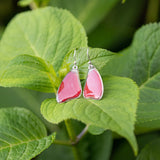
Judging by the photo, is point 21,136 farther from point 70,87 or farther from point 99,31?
point 99,31

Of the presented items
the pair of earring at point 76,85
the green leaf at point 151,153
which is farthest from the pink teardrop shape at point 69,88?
the green leaf at point 151,153

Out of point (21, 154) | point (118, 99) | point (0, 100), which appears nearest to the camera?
point (118, 99)

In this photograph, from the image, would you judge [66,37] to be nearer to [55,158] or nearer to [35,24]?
[35,24]

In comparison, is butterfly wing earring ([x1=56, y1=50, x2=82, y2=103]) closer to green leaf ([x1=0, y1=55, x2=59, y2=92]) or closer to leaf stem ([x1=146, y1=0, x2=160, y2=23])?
green leaf ([x1=0, y1=55, x2=59, y2=92])

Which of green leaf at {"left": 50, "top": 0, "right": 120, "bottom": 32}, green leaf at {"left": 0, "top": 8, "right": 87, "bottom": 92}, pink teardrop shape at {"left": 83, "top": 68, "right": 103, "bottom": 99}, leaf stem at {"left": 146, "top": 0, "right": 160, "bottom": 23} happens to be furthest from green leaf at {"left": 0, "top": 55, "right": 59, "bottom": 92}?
leaf stem at {"left": 146, "top": 0, "right": 160, "bottom": 23}

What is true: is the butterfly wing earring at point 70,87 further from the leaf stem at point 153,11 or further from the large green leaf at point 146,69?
the leaf stem at point 153,11

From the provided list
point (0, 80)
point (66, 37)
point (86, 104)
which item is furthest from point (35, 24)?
point (86, 104)

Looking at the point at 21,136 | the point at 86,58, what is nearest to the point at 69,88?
the point at 86,58
